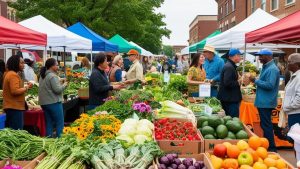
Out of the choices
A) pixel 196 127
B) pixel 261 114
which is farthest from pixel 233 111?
pixel 196 127

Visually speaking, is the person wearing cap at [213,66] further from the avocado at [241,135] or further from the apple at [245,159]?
the apple at [245,159]

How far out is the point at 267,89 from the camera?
294 inches

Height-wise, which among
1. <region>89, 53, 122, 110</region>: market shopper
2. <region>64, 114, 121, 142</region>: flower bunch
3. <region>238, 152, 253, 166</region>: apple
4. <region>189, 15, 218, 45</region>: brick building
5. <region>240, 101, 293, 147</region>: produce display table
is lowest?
<region>240, 101, 293, 147</region>: produce display table

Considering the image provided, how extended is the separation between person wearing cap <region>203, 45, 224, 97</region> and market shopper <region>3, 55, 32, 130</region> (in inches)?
189

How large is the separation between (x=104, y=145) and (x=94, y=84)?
3493 millimetres

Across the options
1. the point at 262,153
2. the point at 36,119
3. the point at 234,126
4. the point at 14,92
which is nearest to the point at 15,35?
the point at 14,92

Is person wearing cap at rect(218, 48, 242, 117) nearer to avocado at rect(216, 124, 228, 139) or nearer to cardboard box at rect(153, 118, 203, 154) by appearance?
avocado at rect(216, 124, 228, 139)

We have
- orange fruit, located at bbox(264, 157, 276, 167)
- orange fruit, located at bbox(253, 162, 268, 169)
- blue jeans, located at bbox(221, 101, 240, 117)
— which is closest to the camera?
orange fruit, located at bbox(253, 162, 268, 169)

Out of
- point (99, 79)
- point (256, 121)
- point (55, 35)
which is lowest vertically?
point (256, 121)

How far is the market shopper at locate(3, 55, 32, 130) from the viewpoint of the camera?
7.02m

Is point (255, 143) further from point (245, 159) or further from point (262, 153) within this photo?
point (245, 159)

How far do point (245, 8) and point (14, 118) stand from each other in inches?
1312

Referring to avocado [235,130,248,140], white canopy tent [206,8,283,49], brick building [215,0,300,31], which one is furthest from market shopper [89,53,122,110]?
brick building [215,0,300,31]

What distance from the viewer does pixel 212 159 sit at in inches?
161
